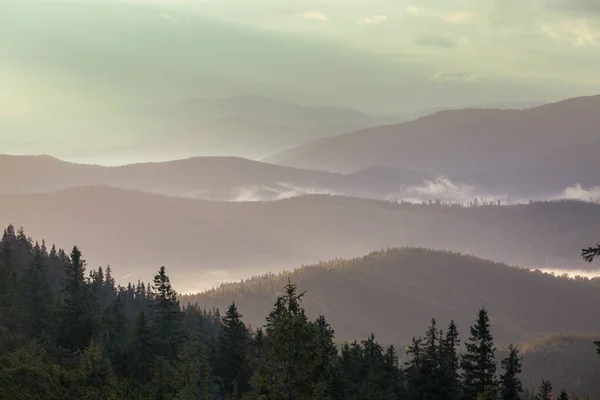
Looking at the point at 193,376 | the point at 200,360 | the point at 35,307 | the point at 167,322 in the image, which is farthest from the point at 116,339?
the point at 193,376

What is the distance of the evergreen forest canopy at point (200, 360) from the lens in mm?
40062

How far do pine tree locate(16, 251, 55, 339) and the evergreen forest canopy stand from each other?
137 millimetres

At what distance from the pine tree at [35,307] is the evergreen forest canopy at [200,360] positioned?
137mm

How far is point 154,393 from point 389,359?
29768 mm

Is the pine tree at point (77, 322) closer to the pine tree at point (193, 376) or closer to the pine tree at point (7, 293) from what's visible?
the pine tree at point (7, 293)

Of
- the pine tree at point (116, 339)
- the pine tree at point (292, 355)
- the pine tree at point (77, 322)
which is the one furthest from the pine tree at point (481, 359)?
the pine tree at point (77, 322)

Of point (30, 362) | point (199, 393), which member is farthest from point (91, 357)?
point (199, 393)

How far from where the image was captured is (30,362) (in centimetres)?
5144

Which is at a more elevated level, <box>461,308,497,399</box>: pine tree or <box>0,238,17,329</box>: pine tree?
<box>0,238,17,329</box>: pine tree

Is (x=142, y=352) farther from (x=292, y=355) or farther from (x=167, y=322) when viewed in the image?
(x=292, y=355)

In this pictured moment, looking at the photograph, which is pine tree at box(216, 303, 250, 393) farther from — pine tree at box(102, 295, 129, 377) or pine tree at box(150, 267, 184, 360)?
pine tree at box(102, 295, 129, 377)

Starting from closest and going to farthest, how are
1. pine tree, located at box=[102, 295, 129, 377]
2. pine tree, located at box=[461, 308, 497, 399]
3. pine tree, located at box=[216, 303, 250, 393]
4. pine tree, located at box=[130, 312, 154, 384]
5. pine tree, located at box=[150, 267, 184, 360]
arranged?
pine tree, located at box=[461, 308, 497, 399]
pine tree, located at box=[102, 295, 129, 377]
pine tree, located at box=[130, 312, 154, 384]
pine tree, located at box=[216, 303, 250, 393]
pine tree, located at box=[150, 267, 184, 360]

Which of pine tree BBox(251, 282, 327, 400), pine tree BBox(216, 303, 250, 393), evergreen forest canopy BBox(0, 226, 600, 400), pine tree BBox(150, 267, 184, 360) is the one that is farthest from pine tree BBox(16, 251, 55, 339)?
pine tree BBox(251, 282, 327, 400)

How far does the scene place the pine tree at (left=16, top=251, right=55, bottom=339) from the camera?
7812 cm
